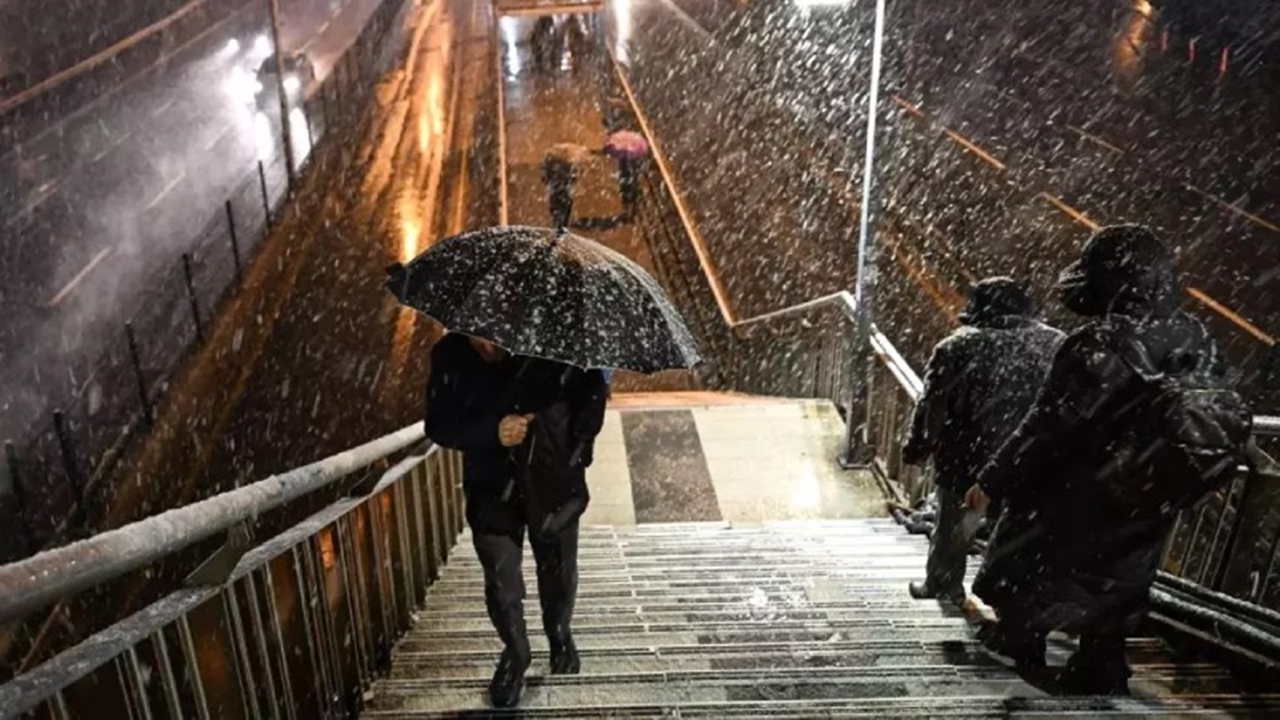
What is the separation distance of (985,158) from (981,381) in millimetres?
18032

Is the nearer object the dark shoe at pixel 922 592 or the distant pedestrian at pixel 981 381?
the distant pedestrian at pixel 981 381

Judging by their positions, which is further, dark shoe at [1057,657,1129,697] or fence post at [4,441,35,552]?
fence post at [4,441,35,552]

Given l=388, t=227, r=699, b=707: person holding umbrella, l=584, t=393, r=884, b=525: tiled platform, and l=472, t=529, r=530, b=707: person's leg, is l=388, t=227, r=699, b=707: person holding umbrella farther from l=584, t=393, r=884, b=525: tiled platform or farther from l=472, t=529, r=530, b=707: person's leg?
l=584, t=393, r=884, b=525: tiled platform

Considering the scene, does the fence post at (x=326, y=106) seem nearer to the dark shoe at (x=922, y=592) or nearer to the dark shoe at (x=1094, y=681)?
the dark shoe at (x=922, y=592)

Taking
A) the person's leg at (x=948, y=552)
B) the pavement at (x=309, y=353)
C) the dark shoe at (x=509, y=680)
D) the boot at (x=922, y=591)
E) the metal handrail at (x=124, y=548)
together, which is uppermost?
the metal handrail at (x=124, y=548)

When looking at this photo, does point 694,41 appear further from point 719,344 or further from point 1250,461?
point 1250,461

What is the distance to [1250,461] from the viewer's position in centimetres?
362

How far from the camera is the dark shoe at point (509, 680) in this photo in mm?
3361

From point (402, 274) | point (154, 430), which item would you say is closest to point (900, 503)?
point (402, 274)

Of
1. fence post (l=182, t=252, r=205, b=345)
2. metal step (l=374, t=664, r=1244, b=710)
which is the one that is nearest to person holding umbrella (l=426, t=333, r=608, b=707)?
metal step (l=374, t=664, r=1244, b=710)

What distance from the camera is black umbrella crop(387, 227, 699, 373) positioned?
9.18 ft

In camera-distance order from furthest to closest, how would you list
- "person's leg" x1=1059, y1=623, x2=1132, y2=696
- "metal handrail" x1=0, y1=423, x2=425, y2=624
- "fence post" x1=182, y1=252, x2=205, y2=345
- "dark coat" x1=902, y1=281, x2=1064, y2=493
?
1. "fence post" x1=182, y1=252, x2=205, y2=345
2. "dark coat" x1=902, y1=281, x2=1064, y2=493
3. "person's leg" x1=1059, y1=623, x2=1132, y2=696
4. "metal handrail" x1=0, y1=423, x2=425, y2=624

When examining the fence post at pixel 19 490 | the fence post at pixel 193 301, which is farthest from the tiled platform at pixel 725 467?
the fence post at pixel 193 301

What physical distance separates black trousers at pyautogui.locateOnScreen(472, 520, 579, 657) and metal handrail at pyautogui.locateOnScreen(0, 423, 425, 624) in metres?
0.80
